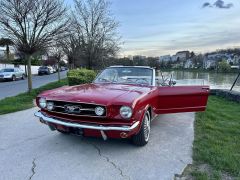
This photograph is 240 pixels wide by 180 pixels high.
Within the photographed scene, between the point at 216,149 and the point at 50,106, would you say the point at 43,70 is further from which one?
the point at 216,149

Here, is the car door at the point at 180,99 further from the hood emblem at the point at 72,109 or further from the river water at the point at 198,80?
the hood emblem at the point at 72,109

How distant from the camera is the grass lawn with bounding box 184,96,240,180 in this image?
11.7ft

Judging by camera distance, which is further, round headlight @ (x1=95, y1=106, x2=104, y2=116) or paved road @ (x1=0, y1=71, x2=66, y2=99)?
paved road @ (x1=0, y1=71, x2=66, y2=99)

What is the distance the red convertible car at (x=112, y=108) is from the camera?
3.96 meters

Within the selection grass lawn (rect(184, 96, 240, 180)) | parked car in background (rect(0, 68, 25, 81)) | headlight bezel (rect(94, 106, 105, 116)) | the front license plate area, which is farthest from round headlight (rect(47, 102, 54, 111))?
parked car in background (rect(0, 68, 25, 81))

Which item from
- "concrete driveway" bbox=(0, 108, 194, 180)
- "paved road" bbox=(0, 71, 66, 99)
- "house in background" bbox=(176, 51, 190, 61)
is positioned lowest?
"paved road" bbox=(0, 71, 66, 99)

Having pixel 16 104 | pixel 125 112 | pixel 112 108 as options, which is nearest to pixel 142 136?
pixel 125 112

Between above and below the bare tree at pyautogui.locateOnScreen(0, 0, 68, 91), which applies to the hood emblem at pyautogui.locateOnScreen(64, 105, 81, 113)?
below

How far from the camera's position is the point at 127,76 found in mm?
5789

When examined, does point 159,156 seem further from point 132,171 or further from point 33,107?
Result: point 33,107

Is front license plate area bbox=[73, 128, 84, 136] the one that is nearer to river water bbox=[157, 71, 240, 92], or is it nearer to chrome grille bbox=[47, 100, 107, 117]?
chrome grille bbox=[47, 100, 107, 117]

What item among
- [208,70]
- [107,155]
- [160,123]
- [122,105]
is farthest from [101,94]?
[208,70]

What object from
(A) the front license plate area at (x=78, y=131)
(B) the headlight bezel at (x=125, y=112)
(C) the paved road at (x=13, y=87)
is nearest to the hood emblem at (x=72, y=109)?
(A) the front license plate area at (x=78, y=131)

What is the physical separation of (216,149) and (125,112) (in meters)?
1.76
